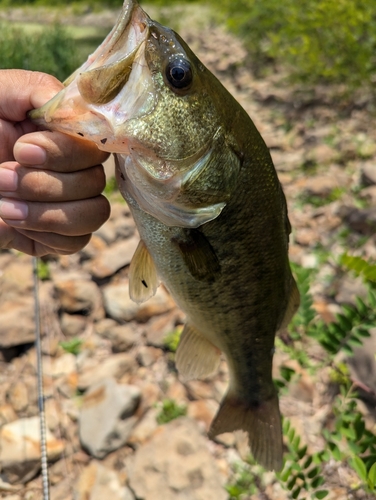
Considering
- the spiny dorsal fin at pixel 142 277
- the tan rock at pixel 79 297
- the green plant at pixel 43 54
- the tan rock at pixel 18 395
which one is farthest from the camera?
the green plant at pixel 43 54

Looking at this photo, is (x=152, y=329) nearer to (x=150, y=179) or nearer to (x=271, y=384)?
(x=271, y=384)

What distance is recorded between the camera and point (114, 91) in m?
1.15

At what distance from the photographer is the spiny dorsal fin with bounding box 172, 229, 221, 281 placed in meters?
1.36

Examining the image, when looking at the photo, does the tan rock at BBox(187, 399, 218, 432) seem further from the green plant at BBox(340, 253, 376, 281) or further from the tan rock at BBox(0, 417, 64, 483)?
the green plant at BBox(340, 253, 376, 281)

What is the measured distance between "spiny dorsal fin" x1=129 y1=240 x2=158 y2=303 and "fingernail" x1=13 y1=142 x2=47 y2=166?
46cm

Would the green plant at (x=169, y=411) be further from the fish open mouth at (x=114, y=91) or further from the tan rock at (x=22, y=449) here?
the fish open mouth at (x=114, y=91)

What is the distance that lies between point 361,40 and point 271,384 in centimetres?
517

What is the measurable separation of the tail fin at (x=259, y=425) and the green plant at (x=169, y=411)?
786mm

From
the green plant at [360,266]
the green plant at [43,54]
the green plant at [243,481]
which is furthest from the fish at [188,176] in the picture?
the green plant at [43,54]

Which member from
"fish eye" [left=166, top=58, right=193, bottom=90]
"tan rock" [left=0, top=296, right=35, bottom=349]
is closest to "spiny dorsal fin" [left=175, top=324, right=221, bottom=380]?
"fish eye" [left=166, top=58, right=193, bottom=90]

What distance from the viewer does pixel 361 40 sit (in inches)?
209

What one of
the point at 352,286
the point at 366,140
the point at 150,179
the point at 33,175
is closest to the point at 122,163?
the point at 150,179

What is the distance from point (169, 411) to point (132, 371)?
45 centimetres

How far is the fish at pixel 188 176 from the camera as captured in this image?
117 cm
